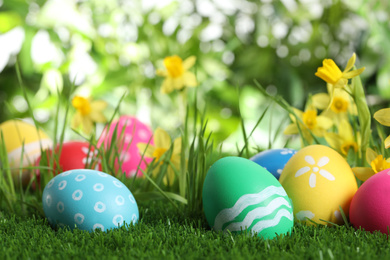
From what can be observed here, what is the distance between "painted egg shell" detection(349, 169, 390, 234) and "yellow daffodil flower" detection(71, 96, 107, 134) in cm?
69

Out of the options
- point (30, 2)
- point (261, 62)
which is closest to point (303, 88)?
point (261, 62)

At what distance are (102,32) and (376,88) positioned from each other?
1.51m

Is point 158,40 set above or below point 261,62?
above

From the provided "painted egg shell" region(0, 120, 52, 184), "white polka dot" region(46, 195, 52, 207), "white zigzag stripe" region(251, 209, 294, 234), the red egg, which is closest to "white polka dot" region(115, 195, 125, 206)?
"white polka dot" region(46, 195, 52, 207)

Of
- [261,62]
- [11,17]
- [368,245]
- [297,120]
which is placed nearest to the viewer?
[368,245]

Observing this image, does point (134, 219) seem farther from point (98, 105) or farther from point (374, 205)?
point (98, 105)

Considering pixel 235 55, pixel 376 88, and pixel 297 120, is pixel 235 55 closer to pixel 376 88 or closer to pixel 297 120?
pixel 376 88

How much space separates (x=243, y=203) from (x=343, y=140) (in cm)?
35

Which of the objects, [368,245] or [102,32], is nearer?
[368,245]

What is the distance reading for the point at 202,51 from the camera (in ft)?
8.11

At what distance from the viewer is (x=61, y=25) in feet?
7.59

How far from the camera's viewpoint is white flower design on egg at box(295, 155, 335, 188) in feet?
2.39

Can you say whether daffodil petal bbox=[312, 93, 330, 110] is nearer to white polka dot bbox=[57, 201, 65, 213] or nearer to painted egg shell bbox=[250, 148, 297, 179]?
painted egg shell bbox=[250, 148, 297, 179]

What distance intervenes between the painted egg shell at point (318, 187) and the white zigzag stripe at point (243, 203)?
71 millimetres
